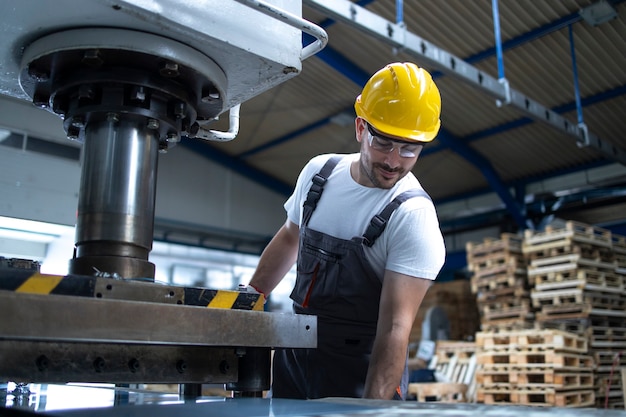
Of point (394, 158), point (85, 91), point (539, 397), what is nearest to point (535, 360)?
point (539, 397)

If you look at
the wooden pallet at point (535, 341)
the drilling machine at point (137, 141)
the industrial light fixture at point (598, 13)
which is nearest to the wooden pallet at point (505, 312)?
the wooden pallet at point (535, 341)

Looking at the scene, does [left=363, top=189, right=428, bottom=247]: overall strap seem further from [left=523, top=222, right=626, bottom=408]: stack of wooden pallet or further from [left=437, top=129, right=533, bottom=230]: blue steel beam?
[left=437, top=129, right=533, bottom=230]: blue steel beam

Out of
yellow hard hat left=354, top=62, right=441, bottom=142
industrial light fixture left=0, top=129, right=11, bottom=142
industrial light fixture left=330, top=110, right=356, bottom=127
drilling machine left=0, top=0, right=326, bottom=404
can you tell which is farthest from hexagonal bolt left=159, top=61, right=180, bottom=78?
industrial light fixture left=330, top=110, right=356, bottom=127

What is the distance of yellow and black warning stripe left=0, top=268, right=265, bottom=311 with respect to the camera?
1039mm

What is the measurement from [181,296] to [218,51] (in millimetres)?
610

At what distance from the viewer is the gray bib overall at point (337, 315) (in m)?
2.26

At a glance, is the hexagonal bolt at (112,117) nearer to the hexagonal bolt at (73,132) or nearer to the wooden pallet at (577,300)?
the hexagonal bolt at (73,132)

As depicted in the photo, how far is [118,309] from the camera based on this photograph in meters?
1.08

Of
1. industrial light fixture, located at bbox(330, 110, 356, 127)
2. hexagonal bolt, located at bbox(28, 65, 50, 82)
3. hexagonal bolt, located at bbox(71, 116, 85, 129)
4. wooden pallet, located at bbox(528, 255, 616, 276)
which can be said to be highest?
industrial light fixture, located at bbox(330, 110, 356, 127)

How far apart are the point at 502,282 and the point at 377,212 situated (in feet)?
24.5

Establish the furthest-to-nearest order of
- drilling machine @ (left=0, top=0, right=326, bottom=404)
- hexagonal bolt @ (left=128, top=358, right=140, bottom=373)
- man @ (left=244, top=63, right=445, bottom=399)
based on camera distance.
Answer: man @ (left=244, top=63, right=445, bottom=399) < hexagonal bolt @ (left=128, top=358, right=140, bottom=373) < drilling machine @ (left=0, top=0, right=326, bottom=404)

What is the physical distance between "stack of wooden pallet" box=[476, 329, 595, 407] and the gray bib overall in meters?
5.39

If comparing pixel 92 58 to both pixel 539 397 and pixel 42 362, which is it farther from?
pixel 539 397

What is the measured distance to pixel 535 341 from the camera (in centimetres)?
737
